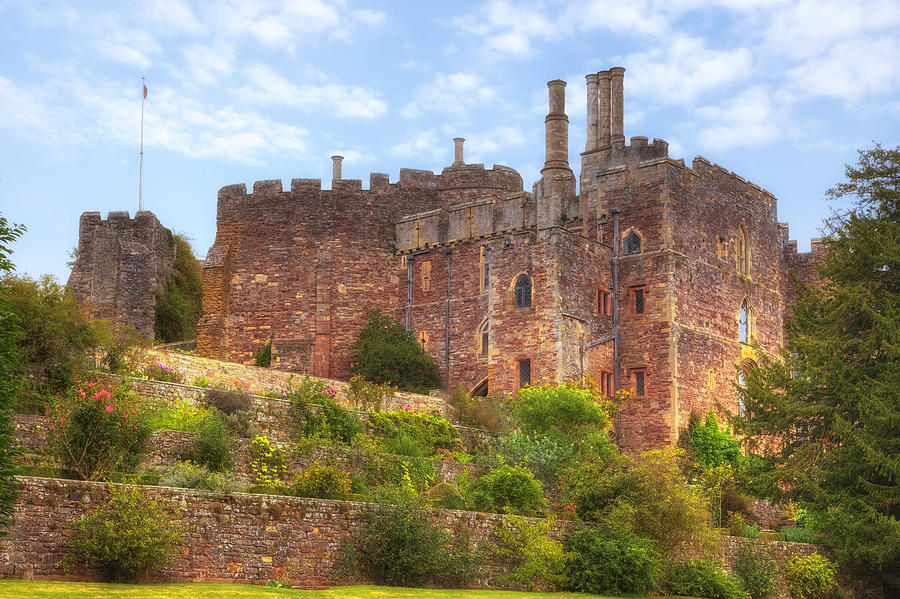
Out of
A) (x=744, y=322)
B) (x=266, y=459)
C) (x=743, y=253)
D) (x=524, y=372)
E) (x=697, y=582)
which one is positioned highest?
(x=743, y=253)

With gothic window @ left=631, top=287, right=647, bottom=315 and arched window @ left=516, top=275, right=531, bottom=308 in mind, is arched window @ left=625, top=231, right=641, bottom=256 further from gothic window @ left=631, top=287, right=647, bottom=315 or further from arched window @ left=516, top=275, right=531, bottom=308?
arched window @ left=516, top=275, right=531, bottom=308

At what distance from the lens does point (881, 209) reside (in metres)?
28.4

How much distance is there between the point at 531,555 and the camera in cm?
2134

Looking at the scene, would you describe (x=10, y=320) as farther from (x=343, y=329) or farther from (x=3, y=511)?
(x=343, y=329)

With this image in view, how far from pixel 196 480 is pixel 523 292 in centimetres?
1861

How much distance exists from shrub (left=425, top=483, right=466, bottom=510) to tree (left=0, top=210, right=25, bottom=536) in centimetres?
888

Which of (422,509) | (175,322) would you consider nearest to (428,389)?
(175,322)

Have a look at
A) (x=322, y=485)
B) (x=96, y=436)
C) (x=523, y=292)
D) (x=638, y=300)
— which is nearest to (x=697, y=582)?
(x=322, y=485)

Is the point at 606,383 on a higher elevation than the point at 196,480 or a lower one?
higher

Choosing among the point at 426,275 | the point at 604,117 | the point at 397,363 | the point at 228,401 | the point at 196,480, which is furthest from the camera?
the point at 426,275

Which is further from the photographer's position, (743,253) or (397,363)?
(743,253)

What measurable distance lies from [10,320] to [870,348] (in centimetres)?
1900

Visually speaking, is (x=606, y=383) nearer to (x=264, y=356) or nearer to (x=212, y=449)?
(x=264, y=356)

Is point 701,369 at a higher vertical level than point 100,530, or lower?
higher
